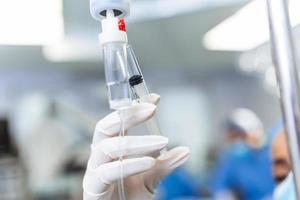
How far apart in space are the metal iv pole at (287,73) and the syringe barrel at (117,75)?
0.62ft

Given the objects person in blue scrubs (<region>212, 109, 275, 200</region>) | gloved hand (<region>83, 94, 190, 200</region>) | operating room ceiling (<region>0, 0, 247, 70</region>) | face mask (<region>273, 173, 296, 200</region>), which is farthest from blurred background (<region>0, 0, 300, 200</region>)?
gloved hand (<region>83, 94, 190, 200</region>)

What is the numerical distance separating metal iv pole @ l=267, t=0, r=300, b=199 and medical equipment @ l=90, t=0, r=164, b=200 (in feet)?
0.60

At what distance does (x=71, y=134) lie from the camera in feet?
11.4

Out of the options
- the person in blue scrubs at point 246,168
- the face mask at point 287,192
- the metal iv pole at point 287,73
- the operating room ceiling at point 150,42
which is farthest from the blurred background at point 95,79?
the metal iv pole at point 287,73

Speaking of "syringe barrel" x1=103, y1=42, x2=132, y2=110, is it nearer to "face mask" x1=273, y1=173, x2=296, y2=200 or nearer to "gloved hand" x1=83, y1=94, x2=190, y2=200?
"gloved hand" x1=83, y1=94, x2=190, y2=200

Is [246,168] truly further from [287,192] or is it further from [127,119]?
[127,119]

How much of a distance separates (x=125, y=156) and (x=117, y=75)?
126mm

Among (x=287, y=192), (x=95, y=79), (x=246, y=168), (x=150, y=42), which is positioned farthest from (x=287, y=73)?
(x=95, y=79)

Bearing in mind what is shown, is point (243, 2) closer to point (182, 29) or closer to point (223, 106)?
point (182, 29)

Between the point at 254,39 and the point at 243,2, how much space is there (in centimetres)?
84

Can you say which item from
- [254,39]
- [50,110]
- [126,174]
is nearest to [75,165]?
[50,110]

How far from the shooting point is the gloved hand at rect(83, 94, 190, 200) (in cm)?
52

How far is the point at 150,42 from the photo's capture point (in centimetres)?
356

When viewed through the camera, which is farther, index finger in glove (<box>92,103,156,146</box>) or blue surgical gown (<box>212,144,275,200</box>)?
blue surgical gown (<box>212,144,275,200</box>)
